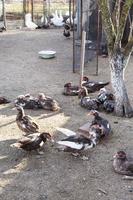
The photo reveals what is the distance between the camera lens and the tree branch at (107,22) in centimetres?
773

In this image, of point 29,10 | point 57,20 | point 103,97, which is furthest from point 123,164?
point 29,10

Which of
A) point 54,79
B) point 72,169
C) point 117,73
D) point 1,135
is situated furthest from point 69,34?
point 72,169

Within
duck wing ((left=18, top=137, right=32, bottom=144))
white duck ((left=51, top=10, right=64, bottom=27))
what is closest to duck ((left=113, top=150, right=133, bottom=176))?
duck wing ((left=18, top=137, right=32, bottom=144))

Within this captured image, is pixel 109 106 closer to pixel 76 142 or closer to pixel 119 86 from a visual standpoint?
pixel 119 86

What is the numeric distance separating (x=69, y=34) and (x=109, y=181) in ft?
40.8

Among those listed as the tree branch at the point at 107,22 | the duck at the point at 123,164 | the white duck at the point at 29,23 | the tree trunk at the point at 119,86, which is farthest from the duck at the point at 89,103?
the white duck at the point at 29,23

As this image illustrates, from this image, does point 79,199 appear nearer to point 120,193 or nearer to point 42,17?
point 120,193

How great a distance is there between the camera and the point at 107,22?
25.7ft

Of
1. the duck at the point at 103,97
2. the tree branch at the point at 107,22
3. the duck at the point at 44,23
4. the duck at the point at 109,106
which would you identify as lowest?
the duck at the point at 109,106

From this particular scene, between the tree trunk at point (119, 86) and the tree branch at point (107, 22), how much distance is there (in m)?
0.24

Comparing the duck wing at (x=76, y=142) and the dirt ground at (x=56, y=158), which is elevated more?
the duck wing at (x=76, y=142)

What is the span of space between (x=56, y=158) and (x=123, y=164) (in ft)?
3.48

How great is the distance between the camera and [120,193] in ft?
18.0

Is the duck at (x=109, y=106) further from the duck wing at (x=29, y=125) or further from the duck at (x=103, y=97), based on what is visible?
the duck wing at (x=29, y=125)
